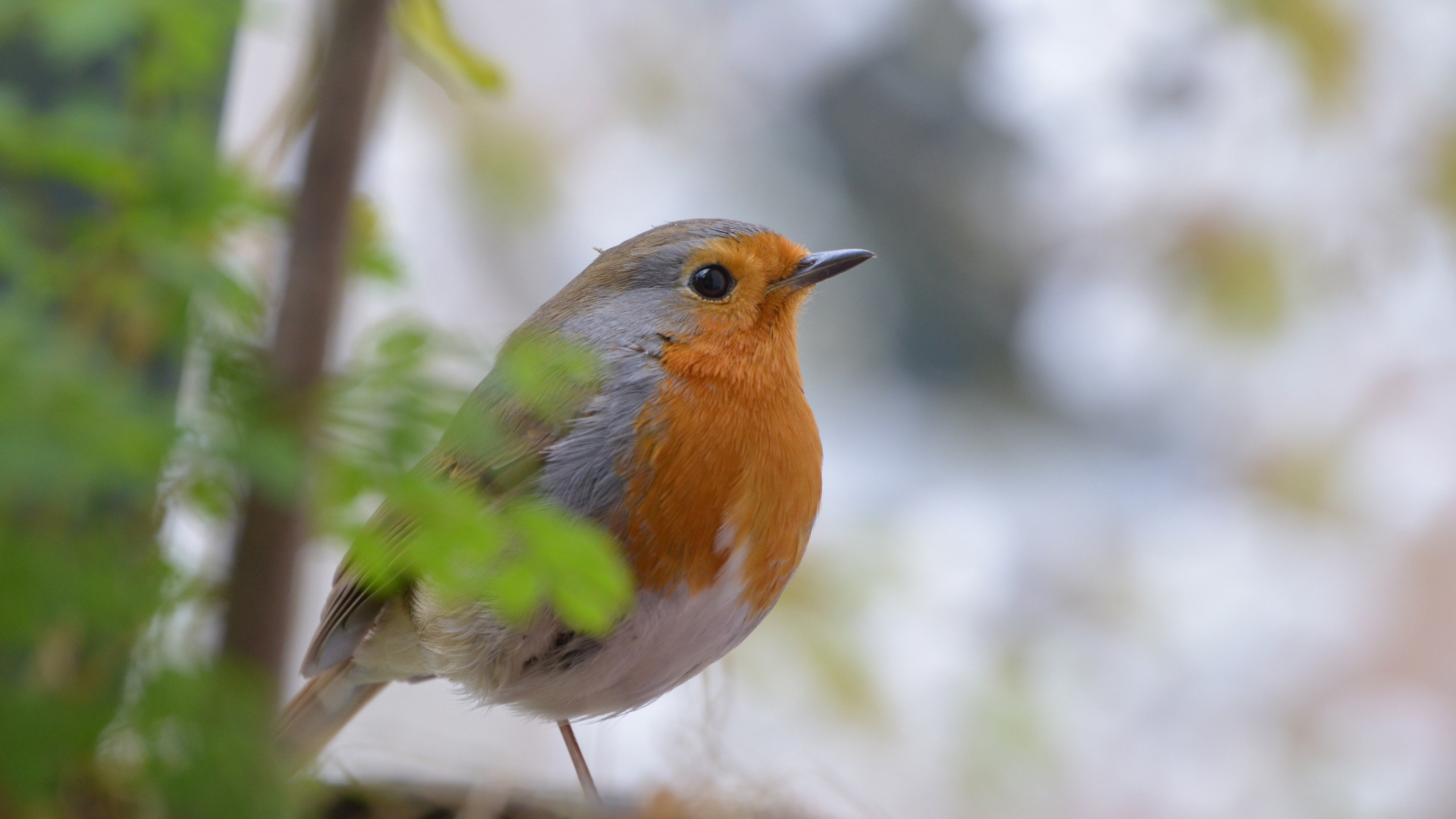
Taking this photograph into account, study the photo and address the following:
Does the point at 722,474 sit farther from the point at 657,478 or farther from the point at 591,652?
the point at 591,652

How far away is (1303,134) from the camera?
279cm

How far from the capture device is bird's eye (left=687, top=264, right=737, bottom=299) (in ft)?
4.42

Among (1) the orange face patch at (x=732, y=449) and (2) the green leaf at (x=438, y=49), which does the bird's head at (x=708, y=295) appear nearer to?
(1) the orange face patch at (x=732, y=449)

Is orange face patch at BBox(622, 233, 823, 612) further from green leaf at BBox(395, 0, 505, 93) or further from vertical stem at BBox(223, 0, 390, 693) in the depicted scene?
vertical stem at BBox(223, 0, 390, 693)

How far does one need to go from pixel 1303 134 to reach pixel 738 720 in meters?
1.92

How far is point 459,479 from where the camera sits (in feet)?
4.19

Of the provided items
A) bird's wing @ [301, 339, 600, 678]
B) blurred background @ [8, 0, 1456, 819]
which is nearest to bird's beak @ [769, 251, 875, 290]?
bird's wing @ [301, 339, 600, 678]

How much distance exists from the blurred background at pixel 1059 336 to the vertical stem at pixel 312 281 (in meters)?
1.88

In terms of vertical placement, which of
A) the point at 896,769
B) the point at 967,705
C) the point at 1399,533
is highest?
the point at 1399,533

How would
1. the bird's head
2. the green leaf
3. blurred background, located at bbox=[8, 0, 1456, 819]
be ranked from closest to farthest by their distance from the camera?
1. the green leaf
2. the bird's head
3. blurred background, located at bbox=[8, 0, 1456, 819]

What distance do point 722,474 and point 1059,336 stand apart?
209 cm

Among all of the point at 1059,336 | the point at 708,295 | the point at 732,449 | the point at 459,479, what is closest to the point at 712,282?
the point at 708,295

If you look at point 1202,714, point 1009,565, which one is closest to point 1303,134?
point 1009,565

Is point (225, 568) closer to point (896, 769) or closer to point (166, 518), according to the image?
point (166, 518)
